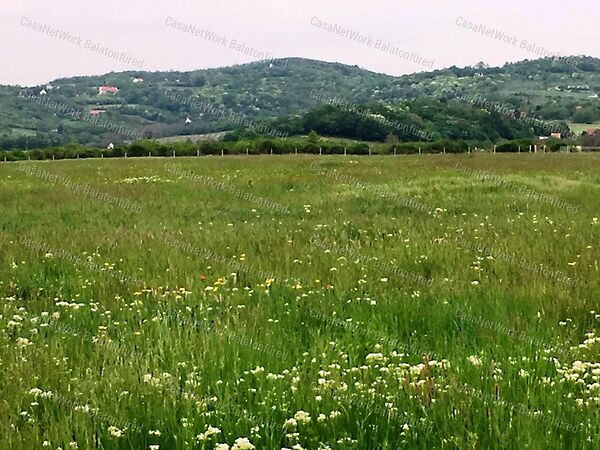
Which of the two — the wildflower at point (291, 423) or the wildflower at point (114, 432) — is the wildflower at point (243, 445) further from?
the wildflower at point (114, 432)

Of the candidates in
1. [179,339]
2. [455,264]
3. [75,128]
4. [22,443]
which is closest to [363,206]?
[455,264]

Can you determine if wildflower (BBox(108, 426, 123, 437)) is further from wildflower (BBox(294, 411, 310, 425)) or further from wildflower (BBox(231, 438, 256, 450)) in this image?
wildflower (BBox(294, 411, 310, 425))

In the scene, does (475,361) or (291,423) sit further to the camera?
(475,361)

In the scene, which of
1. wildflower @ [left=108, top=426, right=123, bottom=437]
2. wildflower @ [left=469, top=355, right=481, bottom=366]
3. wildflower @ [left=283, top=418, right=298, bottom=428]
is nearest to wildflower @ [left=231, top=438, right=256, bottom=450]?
wildflower @ [left=283, top=418, right=298, bottom=428]

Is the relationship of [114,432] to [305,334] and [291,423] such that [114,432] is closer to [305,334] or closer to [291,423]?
[291,423]

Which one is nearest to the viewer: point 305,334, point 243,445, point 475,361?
point 243,445

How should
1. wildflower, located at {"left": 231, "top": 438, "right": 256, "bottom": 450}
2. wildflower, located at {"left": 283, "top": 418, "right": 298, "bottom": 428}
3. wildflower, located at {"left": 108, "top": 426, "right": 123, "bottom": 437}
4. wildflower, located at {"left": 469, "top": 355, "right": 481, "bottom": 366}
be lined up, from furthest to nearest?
wildflower, located at {"left": 469, "top": 355, "right": 481, "bottom": 366} → wildflower, located at {"left": 108, "top": 426, "right": 123, "bottom": 437} → wildflower, located at {"left": 283, "top": 418, "right": 298, "bottom": 428} → wildflower, located at {"left": 231, "top": 438, "right": 256, "bottom": 450}

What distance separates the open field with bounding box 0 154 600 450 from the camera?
3930mm

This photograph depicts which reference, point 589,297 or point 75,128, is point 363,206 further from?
point 75,128

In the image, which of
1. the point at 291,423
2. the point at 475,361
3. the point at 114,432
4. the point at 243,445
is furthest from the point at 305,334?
the point at 243,445

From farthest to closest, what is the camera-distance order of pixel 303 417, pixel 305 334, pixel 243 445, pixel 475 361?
1. pixel 305 334
2. pixel 475 361
3. pixel 303 417
4. pixel 243 445

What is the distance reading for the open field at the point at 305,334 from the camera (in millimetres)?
3930

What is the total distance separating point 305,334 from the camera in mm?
6289

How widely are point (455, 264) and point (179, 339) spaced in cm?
505
